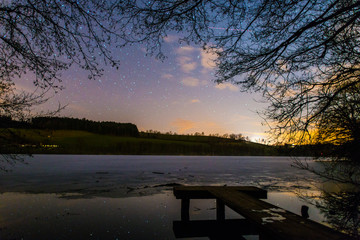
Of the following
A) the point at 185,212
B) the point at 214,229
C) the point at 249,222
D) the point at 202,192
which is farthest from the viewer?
the point at 185,212

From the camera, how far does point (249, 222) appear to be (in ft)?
17.6

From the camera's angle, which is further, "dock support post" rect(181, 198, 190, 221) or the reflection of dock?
"dock support post" rect(181, 198, 190, 221)

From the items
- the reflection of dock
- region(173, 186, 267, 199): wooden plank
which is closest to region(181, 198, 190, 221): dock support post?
the reflection of dock

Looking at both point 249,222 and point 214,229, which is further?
point 214,229

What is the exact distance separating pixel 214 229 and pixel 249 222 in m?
1.37

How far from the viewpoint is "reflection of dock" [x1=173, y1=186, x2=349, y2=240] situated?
9.32ft

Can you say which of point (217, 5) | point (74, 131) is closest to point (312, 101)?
point (217, 5)

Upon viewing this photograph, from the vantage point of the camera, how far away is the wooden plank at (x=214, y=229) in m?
5.96

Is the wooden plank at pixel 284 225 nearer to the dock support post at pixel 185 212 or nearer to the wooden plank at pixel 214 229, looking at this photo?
the wooden plank at pixel 214 229

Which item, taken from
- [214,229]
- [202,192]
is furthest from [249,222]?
[202,192]

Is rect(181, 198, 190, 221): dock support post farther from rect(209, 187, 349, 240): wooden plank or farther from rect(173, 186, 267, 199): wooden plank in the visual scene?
rect(209, 187, 349, 240): wooden plank

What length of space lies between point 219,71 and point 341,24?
287cm

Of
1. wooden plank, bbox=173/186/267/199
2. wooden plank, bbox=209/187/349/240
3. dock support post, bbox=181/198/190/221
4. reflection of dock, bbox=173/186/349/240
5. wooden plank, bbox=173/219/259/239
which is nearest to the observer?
wooden plank, bbox=209/187/349/240

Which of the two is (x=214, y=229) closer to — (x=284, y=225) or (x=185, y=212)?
(x=185, y=212)
